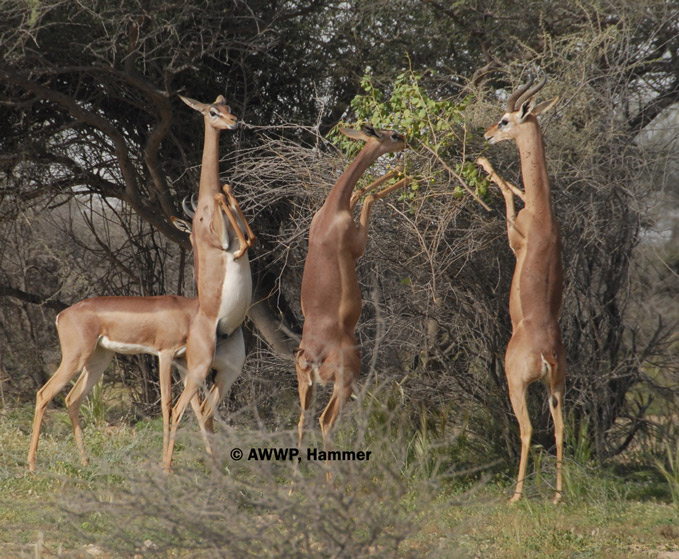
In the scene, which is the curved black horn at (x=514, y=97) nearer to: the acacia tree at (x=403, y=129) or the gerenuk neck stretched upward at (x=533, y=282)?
the gerenuk neck stretched upward at (x=533, y=282)

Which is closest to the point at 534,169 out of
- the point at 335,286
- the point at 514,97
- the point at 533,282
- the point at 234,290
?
the point at 514,97

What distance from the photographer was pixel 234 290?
580 cm

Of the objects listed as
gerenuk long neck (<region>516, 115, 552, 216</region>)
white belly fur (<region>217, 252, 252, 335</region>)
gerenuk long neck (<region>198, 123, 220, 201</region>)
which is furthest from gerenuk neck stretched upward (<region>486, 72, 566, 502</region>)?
gerenuk long neck (<region>198, 123, 220, 201</region>)

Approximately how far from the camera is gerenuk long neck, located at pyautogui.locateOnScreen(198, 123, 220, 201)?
234 inches

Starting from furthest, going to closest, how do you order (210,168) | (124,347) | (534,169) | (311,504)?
1. (124,347)
2. (210,168)
3. (534,169)
4. (311,504)

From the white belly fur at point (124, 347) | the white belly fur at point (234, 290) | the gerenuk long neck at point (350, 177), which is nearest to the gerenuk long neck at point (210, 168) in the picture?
the white belly fur at point (234, 290)

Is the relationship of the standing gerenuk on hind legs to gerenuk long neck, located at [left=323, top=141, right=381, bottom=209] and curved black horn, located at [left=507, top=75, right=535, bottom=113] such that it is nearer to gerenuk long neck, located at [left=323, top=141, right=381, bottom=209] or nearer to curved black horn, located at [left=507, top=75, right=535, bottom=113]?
gerenuk long neck, located at [left=323, top=141, right=381, bottom=209]

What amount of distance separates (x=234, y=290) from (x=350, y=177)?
1199mm

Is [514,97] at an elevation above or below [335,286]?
above

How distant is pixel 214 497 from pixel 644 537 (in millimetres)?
2714

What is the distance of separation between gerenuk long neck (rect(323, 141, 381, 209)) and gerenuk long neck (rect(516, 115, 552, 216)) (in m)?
0.90

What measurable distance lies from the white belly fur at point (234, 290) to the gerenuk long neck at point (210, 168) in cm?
48

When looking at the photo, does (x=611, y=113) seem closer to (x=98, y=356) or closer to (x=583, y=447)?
(x=583, y=447)

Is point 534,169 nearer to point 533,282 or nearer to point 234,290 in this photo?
point 533,282
